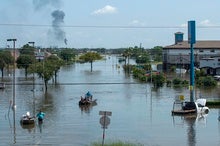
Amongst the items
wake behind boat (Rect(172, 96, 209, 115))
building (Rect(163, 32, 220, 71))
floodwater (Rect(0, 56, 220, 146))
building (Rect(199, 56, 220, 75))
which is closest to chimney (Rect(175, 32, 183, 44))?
building (Rect(163, 32, 220, 71))

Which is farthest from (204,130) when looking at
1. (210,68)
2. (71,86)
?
(210,68)

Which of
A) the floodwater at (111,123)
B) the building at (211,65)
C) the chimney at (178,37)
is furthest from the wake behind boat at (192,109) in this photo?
the chimney at (178,37)

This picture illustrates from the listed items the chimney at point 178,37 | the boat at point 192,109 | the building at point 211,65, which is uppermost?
the chimney at point 178,37

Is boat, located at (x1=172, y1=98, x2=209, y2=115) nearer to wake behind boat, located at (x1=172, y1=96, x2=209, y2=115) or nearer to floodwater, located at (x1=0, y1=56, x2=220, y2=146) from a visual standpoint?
wake behind boat, located at (x1=172, y1=96, x2=209, y2=115)

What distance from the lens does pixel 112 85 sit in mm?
70375

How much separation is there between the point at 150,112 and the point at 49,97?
50.8ft

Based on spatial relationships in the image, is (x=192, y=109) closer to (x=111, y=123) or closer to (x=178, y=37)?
(x=111, y=123)

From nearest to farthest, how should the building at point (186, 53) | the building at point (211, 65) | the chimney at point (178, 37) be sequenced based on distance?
1. the building at point (211, 65)
2. the building at point (186, 53)
3. the chimney at point (178, 37)

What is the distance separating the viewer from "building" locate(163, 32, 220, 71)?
107562 mm

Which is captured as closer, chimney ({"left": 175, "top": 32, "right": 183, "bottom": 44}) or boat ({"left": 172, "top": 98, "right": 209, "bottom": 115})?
boat ({"left": 172, "top": 98, "right": 209, "bottom": 115})

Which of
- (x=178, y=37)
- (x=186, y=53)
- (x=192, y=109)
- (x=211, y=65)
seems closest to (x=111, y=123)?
(x=192, y=109)

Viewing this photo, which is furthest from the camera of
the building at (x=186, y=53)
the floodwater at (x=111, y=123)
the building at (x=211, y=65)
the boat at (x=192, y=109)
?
the building at (x=186, y=53)

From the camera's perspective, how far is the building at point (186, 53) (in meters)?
108

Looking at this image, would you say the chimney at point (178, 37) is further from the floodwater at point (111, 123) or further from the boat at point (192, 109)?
the boat at point (192, 109)
